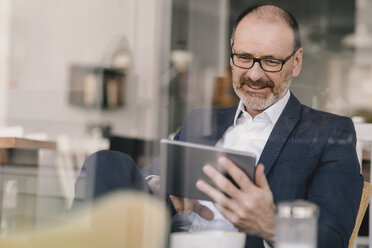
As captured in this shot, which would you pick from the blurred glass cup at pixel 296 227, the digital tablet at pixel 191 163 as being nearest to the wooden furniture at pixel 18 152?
the digital tablet at pixel 191 163

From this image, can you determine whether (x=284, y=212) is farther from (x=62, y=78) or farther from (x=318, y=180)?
(x=62, y=78)

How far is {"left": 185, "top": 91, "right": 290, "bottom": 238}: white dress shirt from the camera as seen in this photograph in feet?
5.12

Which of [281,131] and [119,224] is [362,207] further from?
[119,224]

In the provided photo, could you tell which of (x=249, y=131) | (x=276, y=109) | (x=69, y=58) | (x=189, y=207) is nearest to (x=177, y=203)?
(x=189, y=207)

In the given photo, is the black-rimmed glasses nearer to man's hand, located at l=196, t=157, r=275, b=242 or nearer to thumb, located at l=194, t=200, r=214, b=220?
man's hand, located at l=196, t=157, r=275, b=242

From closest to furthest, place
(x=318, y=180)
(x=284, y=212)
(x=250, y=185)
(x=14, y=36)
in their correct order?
1. (x=284, y=212)
2. (x=250, y=185)
3. (x=318, y=180)
4. (x=14, y=36)

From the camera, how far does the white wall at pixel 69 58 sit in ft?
7.89

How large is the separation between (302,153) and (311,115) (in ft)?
0.45

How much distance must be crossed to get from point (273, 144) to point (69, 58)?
238 centimetres

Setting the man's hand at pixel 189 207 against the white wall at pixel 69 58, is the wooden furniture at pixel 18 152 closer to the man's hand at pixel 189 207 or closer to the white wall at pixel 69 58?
the white wall at pixel 69 58

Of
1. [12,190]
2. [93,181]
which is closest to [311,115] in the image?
[93,181]

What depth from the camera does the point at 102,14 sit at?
3.17m

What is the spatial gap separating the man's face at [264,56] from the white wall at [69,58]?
66 centimetres

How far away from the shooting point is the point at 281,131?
1.59m
